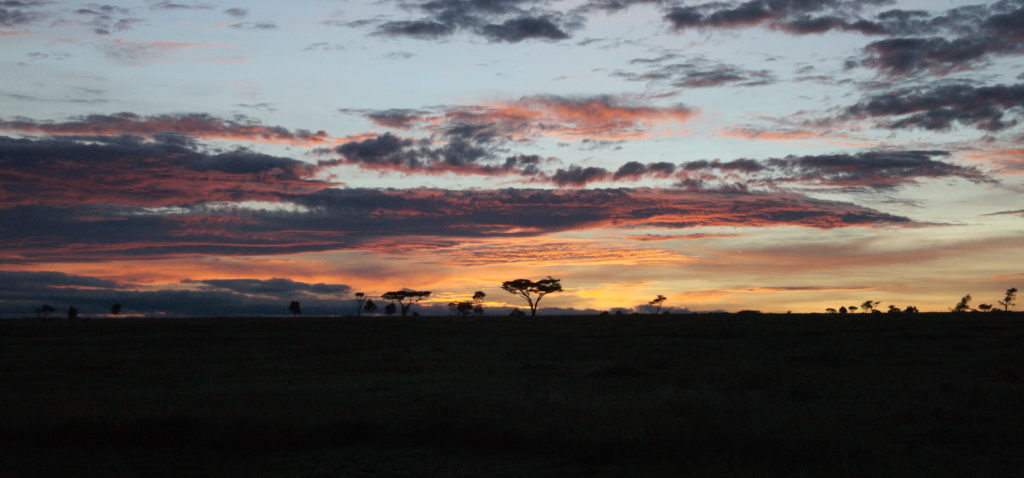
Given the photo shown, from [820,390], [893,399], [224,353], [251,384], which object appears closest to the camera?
[893,399]

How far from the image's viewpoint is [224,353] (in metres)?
37.2

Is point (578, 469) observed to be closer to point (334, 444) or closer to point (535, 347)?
point (334, 444)

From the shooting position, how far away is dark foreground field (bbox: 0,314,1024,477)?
12102mm

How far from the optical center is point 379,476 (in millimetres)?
11914

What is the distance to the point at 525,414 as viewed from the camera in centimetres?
1532

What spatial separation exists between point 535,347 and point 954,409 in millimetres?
24614

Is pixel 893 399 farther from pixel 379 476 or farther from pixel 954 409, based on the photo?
pixel 379 476

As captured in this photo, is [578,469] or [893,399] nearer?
[578,469]

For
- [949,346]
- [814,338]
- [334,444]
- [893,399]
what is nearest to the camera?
[334,444]

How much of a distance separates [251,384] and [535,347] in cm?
1818

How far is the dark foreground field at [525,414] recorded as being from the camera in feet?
39.7

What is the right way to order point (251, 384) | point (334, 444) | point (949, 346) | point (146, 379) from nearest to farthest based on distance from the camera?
point (334, 444) → point (251, 384) → point (146, 379) → point (949, 346)

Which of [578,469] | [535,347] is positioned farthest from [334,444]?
[535,347]

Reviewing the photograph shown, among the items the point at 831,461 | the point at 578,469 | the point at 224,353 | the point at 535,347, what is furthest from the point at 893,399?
the point at 224,353
